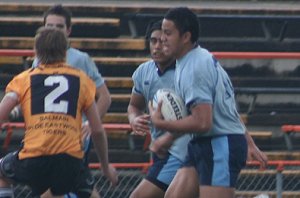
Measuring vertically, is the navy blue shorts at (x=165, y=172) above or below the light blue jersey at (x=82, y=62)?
below

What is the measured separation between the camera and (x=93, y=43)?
13375 mm

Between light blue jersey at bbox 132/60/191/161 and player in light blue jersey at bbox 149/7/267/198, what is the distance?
96 cm

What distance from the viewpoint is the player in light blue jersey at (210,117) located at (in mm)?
7547

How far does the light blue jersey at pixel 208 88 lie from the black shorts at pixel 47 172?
2.87ft

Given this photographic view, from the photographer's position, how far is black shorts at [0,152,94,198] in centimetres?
766

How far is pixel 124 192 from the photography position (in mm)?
11539

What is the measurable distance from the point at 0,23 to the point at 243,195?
3664mm

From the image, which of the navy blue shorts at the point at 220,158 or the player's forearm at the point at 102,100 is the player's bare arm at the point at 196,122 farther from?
the player's forearm at the point at 102,100

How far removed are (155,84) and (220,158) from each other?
4.88ft

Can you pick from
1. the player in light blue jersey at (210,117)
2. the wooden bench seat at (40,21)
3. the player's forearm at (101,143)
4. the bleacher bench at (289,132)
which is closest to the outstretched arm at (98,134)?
the player's forearm at (101,143)

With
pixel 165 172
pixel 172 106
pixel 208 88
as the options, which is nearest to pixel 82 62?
pixel 165 172

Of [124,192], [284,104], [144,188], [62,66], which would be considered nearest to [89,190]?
[144,188]

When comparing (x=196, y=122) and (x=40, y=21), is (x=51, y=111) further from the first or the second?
(x=40, y=21)

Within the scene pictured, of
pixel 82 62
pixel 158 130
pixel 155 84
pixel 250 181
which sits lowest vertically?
pixel 250 181
